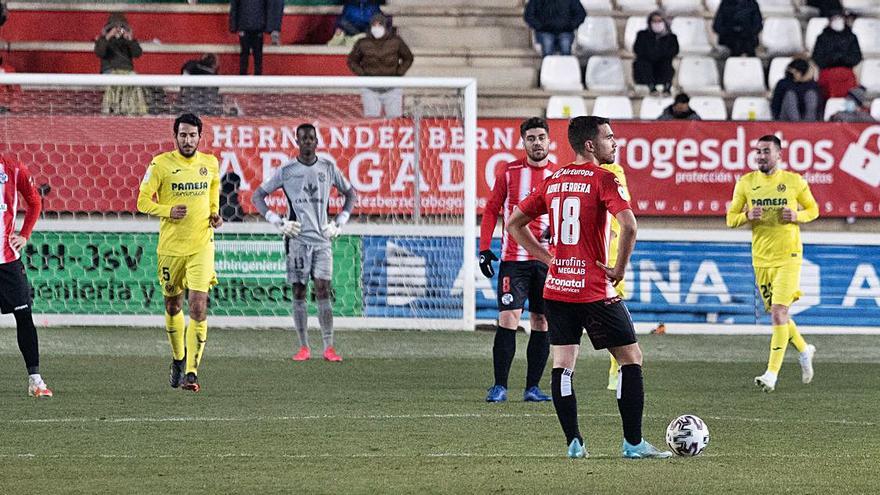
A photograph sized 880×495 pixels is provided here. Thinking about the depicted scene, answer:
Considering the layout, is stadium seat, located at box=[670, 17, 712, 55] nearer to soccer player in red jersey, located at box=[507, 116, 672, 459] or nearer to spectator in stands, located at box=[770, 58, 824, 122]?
spectator in stands, located at box=[770, 58, 824, 122]

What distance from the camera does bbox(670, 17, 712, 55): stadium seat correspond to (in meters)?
22.5

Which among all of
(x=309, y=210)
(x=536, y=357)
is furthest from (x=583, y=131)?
(x=309, y=210)

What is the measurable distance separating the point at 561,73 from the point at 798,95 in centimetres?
328

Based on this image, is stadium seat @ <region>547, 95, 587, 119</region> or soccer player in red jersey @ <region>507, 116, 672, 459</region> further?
stadium seat @ <region>547, 95, 587, 119</region>

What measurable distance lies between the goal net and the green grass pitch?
1147 millimetres

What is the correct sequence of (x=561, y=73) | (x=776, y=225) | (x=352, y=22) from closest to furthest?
(x=776, y=225) → (x=561, y=73) → (x=352, y=22)

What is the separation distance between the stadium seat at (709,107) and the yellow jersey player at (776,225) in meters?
8.46

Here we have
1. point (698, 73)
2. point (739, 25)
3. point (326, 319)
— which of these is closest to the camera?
point (326, 319)

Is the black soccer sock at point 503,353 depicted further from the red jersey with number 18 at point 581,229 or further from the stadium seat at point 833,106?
the stadium seat at point 833,106

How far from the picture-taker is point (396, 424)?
9.77 metres

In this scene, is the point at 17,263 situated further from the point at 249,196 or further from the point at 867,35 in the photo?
the point at 867,35

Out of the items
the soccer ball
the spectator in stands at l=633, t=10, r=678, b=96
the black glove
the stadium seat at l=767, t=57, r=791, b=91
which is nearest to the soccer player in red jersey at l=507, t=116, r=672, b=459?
the soccer ball

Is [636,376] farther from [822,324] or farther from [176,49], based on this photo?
[176,49]

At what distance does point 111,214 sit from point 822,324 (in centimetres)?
796
